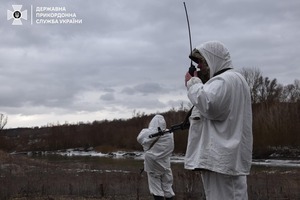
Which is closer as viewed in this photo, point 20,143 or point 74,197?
point 74,197

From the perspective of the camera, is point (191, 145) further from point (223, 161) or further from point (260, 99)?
point (260, 99)

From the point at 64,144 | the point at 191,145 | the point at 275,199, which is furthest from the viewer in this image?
the point at 64,144

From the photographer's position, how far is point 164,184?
8.58 m

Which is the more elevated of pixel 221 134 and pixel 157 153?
pixel 221 134

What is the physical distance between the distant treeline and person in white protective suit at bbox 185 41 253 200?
138 feet

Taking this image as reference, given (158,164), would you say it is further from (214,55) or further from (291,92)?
(291,92)

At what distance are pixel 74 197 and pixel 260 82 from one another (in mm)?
68374

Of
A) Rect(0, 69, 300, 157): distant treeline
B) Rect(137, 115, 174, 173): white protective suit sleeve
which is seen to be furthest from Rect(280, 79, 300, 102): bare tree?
Rect(137, 115, 174, 173): white protective suit sleeve

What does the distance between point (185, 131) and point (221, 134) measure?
5578 centimetres

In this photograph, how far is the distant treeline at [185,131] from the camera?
51156 mm

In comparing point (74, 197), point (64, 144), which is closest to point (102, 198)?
point (74, 197)

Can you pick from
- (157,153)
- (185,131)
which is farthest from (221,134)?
(185,131)

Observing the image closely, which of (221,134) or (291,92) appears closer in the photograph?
(221,134)

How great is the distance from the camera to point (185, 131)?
59000 mm
